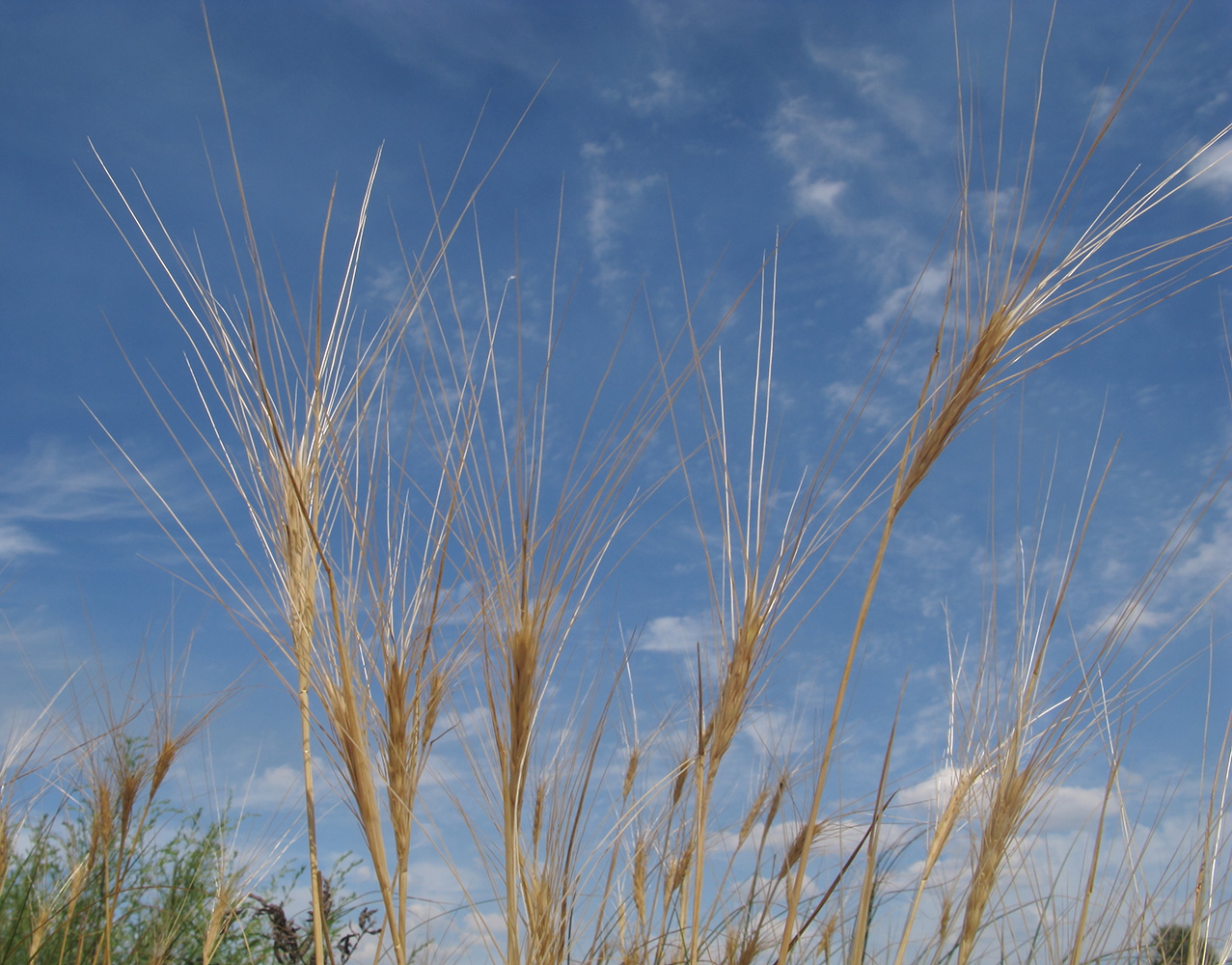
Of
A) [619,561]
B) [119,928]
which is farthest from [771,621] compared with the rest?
[119,928]

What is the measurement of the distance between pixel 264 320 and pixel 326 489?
12.1 inches

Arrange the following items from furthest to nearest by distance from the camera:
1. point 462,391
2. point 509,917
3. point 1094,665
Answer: point 1094,665 → point 462,391 → point 509,917

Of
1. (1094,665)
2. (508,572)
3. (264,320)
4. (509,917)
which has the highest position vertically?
(264,320)

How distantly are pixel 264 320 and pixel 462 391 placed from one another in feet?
1.07

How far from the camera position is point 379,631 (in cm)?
127

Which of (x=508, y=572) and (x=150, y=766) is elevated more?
(x=150, y=766)

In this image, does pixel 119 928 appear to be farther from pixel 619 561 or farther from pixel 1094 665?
pixel 1094 665

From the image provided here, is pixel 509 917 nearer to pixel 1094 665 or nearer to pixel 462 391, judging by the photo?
pixel 462 391

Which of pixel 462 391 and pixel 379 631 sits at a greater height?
pixel 462 391

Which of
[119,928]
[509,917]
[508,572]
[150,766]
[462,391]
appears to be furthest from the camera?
[119,928]

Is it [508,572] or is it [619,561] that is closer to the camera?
[508,572]

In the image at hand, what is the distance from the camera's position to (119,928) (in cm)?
418

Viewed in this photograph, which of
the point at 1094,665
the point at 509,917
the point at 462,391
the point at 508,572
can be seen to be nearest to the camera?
the point at 509,917

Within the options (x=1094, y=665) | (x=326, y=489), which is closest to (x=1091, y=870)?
(x=1094, y=665)
